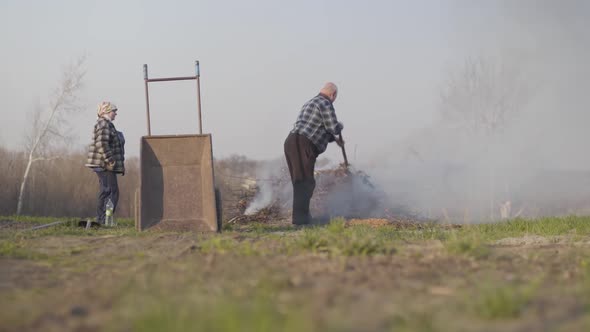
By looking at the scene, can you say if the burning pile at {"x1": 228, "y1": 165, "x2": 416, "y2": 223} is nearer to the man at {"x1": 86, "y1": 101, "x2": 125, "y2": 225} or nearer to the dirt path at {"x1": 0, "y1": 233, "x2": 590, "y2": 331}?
the man at {"x1": 86, "y1": 101, "x2": 125, "y2": 225}

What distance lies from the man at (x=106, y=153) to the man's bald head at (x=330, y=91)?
311 cm

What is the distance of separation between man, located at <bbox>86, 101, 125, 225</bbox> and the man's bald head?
311cm

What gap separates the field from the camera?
2662 millimetres

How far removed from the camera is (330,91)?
1034cm

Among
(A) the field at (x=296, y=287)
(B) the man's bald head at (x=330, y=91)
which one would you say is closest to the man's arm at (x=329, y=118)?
(B) the man's bald head at (x=330, y=91)

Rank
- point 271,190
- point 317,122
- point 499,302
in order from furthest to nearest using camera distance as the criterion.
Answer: point 271,190
point 317,122
point 499,302

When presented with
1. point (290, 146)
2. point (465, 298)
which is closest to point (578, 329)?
point (465, 298)

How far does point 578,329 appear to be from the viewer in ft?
8.43

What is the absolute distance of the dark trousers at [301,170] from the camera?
32.8 feet

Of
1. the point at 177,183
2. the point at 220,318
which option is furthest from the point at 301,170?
the point at 220,318

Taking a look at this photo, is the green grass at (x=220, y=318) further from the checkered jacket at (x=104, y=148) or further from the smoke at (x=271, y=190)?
the smoke at (x=271, y=190)

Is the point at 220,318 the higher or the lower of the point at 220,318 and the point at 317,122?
the lower

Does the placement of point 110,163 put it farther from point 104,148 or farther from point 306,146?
point 306,146

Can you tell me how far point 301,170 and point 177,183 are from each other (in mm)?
2166
